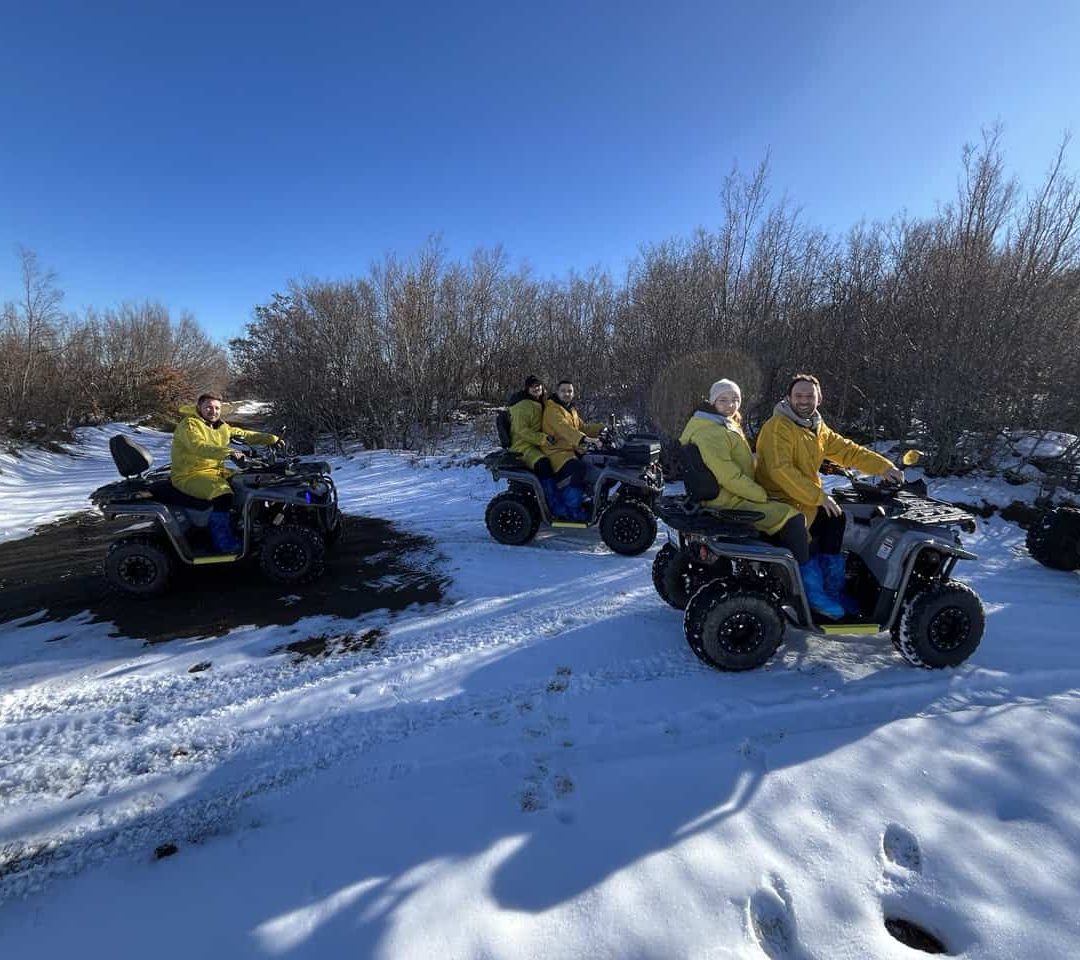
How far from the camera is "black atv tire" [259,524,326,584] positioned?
14.9 ft

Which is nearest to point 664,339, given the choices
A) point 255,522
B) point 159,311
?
point 255,522

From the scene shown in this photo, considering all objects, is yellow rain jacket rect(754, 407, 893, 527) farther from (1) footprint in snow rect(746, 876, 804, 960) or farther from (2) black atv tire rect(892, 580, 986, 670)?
(1) footprint in snow rect(746, 876, 804, 960)

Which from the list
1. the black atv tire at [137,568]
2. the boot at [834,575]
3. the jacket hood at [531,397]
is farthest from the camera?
the jacket hood at [531,397]

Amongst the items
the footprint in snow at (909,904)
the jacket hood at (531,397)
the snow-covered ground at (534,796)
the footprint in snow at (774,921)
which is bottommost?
the footprint in snow at (909,904)

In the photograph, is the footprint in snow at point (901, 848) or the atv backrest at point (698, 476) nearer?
the footprint in snow at point (901, 848)

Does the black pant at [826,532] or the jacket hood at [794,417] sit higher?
the jacket hood at [794,417]

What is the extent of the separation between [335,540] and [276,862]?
156 inches

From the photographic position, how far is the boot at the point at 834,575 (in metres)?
3.32

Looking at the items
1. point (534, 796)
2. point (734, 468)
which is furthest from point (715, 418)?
point (534, 796)

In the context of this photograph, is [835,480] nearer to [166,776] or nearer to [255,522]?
[255,522]

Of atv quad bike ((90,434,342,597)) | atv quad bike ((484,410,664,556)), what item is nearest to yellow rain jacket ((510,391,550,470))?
atv quad bike ((484,410,664,556))

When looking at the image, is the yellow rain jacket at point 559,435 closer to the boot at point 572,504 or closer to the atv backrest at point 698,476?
the boot at point 572,504

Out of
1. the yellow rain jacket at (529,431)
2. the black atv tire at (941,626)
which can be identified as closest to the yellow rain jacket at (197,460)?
the yellow rain jacket at (529,431)

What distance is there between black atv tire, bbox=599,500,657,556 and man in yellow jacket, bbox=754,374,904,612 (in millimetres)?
1973
